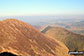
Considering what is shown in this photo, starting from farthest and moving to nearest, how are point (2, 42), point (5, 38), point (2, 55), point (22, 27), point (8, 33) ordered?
point (22, 27), point (8, 33), point (5, 38), point (2, 42), point (2, 55)

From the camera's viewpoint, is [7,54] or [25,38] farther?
[25,38]

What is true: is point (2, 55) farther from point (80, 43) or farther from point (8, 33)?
point (80, 43)

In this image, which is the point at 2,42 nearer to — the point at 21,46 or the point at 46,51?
the point at 21,46

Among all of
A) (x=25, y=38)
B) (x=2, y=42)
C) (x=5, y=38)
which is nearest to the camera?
(x=2, y=42)

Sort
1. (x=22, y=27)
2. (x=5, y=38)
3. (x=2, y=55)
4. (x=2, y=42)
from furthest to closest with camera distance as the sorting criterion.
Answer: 1. (x=22, y=27)
2. (x=5, y=38)
3. (x=2, y=42)
4. (x=2, y=55)

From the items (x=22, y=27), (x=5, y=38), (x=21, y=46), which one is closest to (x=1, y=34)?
(x=5, y=38)

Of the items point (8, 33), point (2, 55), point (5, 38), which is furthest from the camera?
point (8, 33)

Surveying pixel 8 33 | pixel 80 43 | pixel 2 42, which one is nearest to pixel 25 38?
pixel 8 33

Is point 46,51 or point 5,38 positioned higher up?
point 5,38

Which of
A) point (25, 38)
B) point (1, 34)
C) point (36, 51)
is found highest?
point (1, 34)
